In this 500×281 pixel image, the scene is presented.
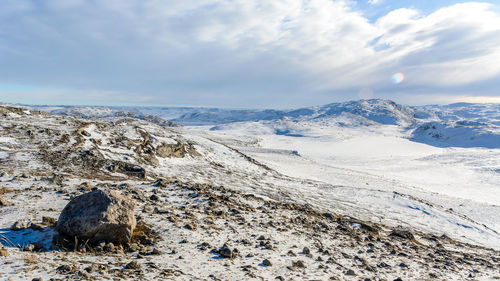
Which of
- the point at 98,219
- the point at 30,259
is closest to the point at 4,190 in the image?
the point at 98,219

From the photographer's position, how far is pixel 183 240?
7.71m

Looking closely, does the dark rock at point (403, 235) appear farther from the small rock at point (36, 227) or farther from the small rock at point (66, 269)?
the small rock at point (36, 227)

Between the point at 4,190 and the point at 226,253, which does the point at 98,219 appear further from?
the point at 4,190

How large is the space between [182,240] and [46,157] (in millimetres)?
11357

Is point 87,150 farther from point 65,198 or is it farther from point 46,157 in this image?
point 65,198

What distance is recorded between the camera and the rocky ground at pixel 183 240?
5.98 meters

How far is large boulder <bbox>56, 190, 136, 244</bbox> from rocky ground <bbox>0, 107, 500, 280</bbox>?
0.22 meters

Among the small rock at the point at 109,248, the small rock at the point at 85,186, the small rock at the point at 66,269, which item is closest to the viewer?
the small rock at the point at 66,269

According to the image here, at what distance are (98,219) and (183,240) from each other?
2.39m

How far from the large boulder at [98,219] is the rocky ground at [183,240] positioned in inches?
8.8

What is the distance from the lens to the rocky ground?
5.98m

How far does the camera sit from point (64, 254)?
19.4 feet

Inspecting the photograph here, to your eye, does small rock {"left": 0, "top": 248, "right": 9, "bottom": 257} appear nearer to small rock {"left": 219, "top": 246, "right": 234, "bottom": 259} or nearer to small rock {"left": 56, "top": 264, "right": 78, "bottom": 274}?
small rock {"left": 56, "top": 264, "right": 78, "bottom": 274}

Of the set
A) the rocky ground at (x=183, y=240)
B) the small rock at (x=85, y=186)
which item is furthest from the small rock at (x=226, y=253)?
the small rock at (x=85, y=186)
